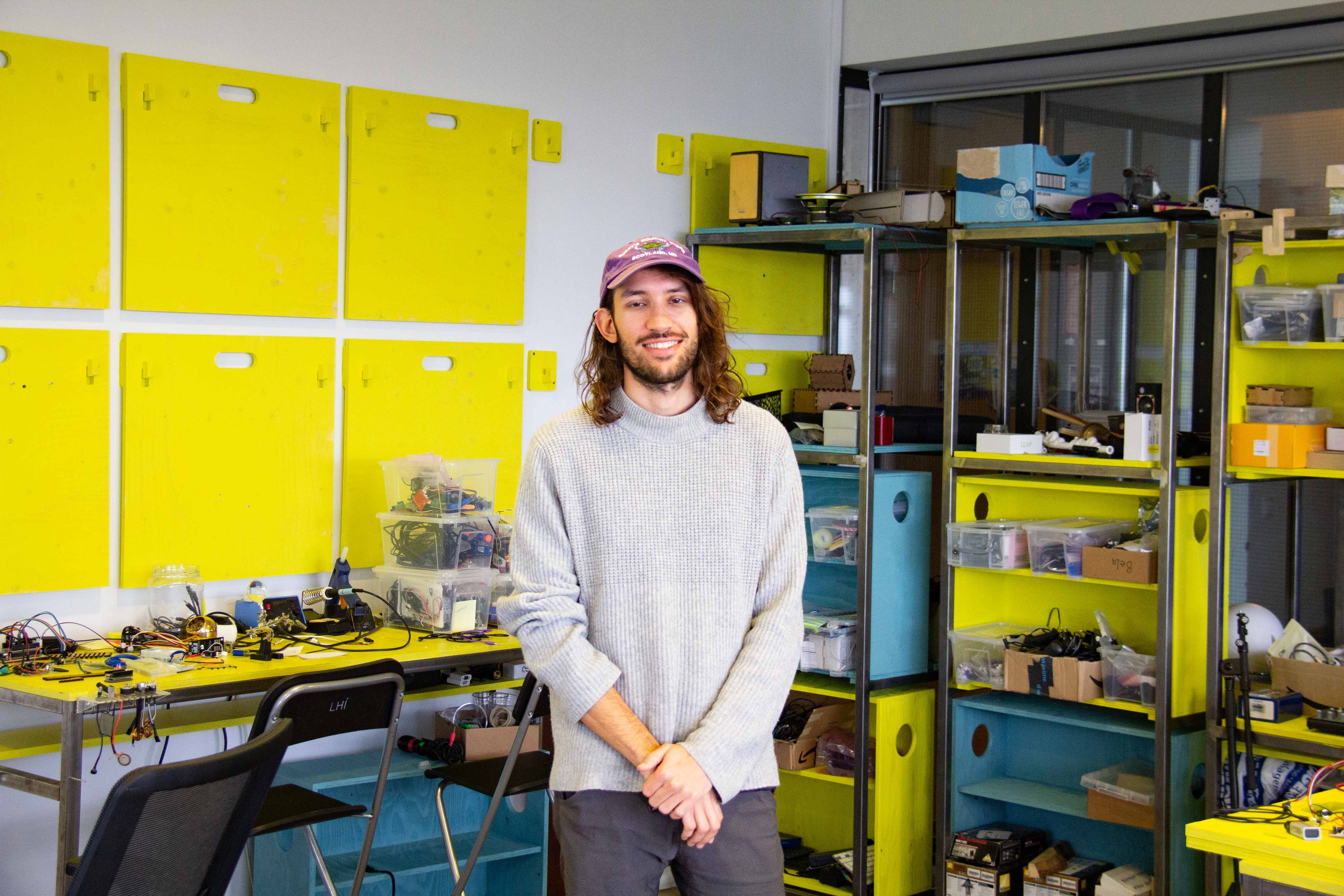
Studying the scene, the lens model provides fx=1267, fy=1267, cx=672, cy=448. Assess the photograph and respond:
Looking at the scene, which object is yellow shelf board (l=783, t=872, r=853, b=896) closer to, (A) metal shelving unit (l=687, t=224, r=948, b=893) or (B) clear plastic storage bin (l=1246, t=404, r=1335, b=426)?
(A) metal shelving unit (l=687, t=224, r=948, b=893)

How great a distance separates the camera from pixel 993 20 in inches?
165

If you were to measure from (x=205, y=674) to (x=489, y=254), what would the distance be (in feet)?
5.19

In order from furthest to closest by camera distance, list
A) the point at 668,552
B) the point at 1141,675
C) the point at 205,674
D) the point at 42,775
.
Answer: the point at 1141,675
the point at 42,775
the point at 205,674
the point at 668,552

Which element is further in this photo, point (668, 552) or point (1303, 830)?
point (1303, 830)

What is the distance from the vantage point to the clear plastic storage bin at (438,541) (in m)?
3.54

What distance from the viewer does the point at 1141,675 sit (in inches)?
136

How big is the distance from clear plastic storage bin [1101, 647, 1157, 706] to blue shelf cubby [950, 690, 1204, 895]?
9cm

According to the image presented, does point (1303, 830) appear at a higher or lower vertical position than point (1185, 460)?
lower

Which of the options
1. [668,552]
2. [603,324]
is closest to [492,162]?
[603,324]

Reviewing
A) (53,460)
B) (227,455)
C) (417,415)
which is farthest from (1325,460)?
(53,460)

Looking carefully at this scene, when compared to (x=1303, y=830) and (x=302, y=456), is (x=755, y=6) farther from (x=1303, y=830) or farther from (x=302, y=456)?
(x=1303, y=830)

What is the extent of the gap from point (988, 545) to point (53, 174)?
106 inches

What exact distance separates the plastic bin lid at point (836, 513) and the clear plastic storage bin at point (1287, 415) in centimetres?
112

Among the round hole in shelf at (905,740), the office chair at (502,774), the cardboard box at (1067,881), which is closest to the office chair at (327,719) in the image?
the office chair at (502,774)
